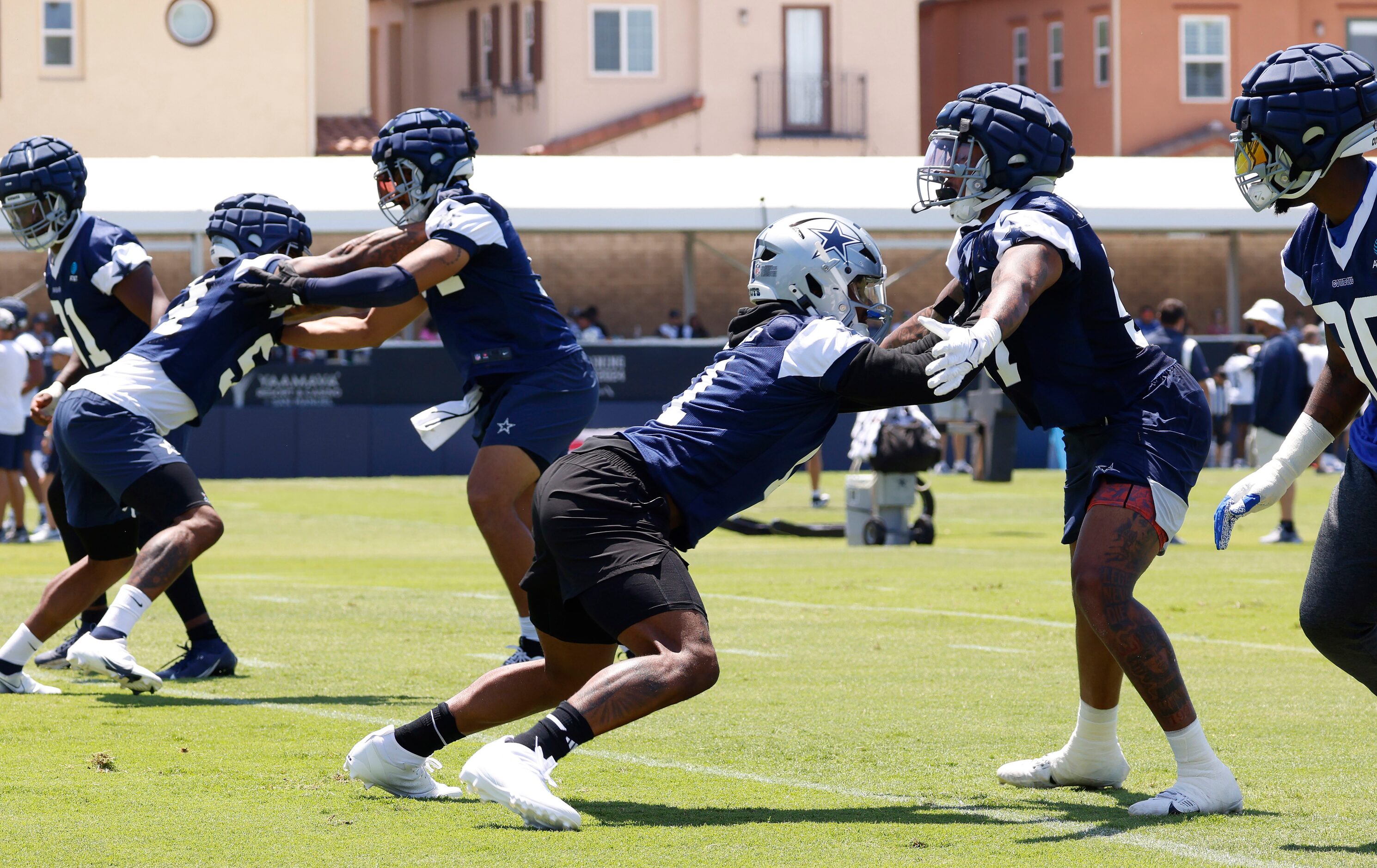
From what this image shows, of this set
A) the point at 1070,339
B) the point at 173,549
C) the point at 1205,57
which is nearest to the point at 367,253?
the point at 173,549

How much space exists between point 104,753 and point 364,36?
1625 inches

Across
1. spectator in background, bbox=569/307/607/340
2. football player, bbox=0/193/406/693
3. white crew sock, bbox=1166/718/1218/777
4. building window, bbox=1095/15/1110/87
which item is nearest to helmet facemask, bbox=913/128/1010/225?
white crew sock, bbox=1166/718/1218/777

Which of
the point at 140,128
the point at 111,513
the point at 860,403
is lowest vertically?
the point at 111,513

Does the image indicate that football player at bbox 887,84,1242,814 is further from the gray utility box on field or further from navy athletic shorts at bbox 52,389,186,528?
the gray utility box on field

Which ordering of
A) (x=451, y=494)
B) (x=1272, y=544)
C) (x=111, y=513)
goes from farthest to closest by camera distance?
1. (x=451, y=494)
2. (x=1272, y=544)
3. (x=111, y=513)

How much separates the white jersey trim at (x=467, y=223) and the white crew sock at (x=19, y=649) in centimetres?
227

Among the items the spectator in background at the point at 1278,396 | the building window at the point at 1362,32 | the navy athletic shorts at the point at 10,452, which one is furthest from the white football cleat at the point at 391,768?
the building window at the point at 1362,32

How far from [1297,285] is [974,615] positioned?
19.3 feet

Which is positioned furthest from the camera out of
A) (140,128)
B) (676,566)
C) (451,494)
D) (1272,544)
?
(140,128)

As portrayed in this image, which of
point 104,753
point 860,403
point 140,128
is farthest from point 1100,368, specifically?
point 140,128

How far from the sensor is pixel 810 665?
8891 mm

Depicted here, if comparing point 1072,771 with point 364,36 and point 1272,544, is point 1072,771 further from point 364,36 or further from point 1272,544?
point 364,36

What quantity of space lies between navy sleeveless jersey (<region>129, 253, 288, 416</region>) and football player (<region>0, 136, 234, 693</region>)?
0.47 m

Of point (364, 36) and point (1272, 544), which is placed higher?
point (364, 36)
